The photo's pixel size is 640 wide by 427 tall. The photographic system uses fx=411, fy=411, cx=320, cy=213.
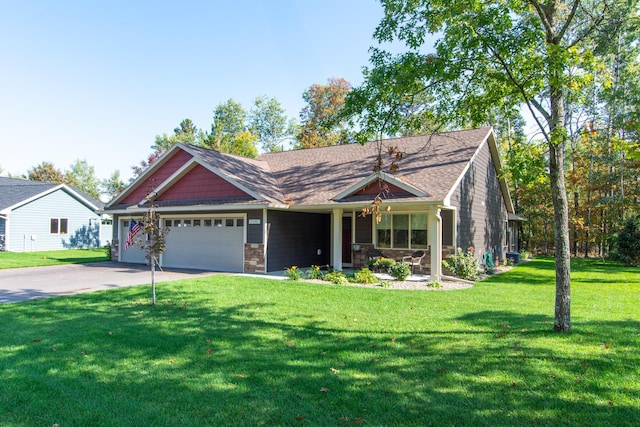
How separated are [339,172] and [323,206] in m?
3.48

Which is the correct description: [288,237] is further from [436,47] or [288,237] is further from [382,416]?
[382,416]

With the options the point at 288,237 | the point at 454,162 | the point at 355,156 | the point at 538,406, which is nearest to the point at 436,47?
the point at 538,406

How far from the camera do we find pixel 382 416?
145 inches

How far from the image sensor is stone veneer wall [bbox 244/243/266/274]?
15.0 meters

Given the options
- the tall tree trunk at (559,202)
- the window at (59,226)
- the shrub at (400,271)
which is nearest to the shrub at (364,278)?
the shrub at (400,271)

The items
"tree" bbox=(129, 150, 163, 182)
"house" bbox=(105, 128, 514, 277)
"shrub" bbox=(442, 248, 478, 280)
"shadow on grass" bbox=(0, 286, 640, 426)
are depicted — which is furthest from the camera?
"tree" bbox=(129, 150, 163, 182)

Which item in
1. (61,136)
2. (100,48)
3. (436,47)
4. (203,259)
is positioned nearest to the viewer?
(436,47)

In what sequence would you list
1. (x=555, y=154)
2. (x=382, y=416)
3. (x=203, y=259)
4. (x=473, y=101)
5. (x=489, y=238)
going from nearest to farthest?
(x=382, y=416), (x=555, y=154), (x=473, y=101), (x=203, y=259), (x=489, y=238)

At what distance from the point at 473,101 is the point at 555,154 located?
1.87 m

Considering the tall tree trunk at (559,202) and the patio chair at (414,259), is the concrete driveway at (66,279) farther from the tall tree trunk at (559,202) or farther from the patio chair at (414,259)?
the tall tree trunk at (559,202)

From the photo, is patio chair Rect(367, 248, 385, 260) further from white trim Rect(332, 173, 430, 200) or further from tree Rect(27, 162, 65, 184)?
tree Rect(27, 162, 65, 184)

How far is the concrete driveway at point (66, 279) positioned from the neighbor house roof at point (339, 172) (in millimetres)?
3456

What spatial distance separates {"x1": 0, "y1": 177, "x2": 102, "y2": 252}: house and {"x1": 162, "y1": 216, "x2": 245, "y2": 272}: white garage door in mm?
10638

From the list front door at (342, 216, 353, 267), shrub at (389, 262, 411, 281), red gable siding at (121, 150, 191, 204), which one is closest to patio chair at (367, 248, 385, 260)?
shrub at (389, 262, 411, 281)
